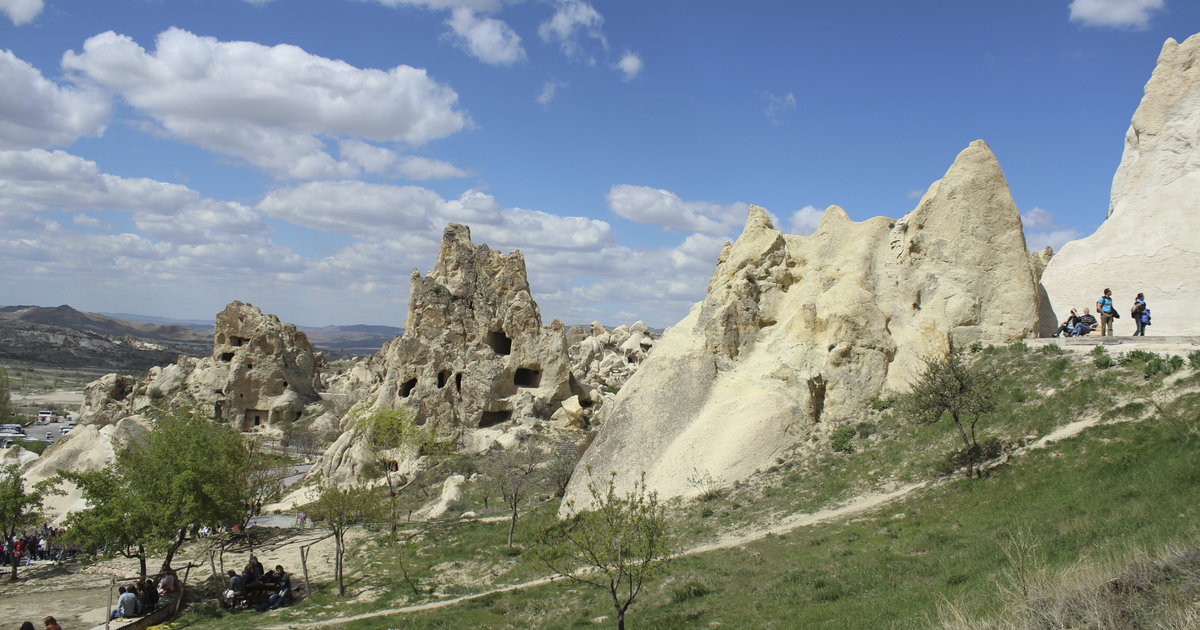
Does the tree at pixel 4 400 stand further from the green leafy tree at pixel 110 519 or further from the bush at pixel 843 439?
the bush at pixel 843 439

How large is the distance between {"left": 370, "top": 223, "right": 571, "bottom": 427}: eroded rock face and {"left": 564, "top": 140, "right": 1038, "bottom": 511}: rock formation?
58.2 feet

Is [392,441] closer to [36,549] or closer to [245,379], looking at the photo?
[36,549]

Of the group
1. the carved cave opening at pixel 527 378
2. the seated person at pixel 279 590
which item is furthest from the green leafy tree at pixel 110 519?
the carved cave opening at pixel 527 378

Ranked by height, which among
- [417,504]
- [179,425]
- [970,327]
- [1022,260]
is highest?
[1022,260]

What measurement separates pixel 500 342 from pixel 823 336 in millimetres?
26452

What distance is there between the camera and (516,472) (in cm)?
2427

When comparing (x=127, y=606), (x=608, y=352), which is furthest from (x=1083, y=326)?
(x=608, y=352)

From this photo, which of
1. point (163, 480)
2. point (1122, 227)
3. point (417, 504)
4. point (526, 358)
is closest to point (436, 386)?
point (526, 358)

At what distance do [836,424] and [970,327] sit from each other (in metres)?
5.83

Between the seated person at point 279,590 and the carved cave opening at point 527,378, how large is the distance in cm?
2574

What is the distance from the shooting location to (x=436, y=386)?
4131cm

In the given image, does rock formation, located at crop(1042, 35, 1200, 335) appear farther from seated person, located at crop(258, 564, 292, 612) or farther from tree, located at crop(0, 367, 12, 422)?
tree, located at crop(0, 367, 12, 422)

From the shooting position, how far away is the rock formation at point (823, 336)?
73.2ft

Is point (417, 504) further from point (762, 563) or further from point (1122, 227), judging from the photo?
point (1122, 227)
